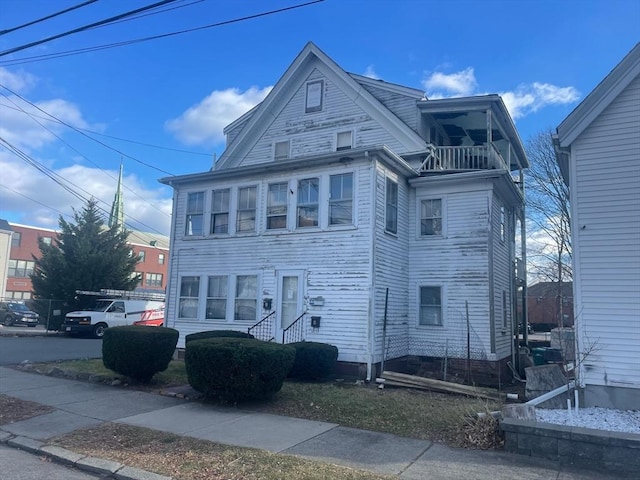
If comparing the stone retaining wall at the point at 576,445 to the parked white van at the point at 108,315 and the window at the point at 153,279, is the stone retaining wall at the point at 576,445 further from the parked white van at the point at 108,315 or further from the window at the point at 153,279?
the window at the point at 153,279

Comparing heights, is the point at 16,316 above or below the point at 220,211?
below

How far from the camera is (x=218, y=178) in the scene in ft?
54.3

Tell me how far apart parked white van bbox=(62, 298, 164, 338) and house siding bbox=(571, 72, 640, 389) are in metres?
21.9

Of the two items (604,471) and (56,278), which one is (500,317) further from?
(56,278)

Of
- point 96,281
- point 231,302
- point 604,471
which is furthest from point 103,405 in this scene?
point 96,281

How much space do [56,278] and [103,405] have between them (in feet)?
74.9

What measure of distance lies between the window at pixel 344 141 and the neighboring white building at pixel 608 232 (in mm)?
7767

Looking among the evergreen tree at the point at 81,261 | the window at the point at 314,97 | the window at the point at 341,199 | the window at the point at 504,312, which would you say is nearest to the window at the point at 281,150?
the window at the point at 314,97

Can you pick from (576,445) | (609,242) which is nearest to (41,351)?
(576,445)

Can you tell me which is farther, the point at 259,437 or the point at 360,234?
the point at 360,234

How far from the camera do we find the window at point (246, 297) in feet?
50.1

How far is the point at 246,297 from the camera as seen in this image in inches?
608

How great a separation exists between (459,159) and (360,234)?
5089 millimetres

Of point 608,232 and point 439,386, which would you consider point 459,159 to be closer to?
point 608,232
